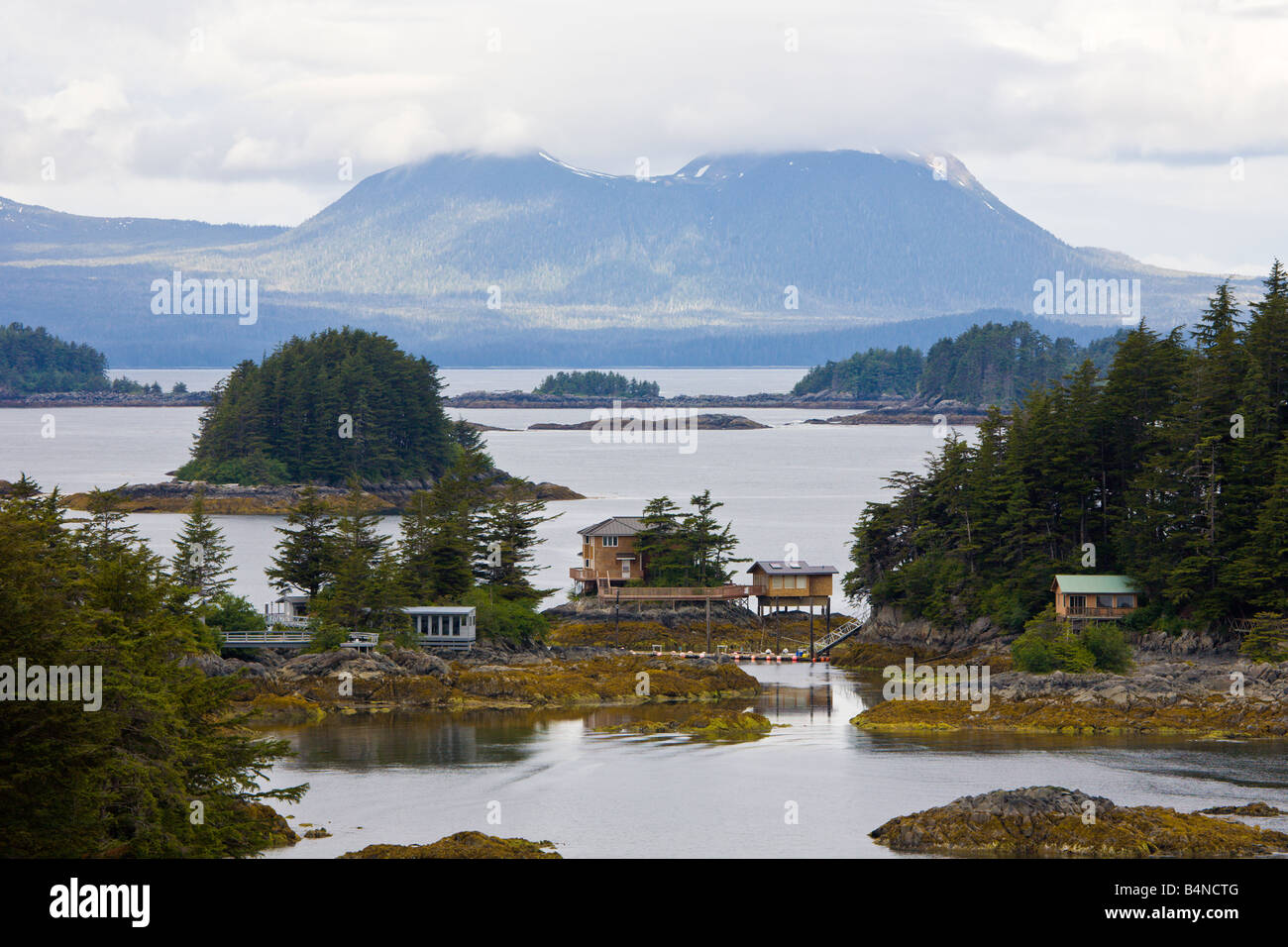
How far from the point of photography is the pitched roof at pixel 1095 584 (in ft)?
210

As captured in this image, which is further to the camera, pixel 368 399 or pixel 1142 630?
pixel 368 399

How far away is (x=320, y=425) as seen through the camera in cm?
14800

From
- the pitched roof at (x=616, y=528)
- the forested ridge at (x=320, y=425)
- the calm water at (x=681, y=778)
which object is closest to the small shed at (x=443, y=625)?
the calm water at (x=681, y=778)

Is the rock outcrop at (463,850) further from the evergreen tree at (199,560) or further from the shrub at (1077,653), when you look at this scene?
the evergreen tree at (199,560)

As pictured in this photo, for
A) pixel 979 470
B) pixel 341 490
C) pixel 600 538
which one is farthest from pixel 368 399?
pixel 979 470

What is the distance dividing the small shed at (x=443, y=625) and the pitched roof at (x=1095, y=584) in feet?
81.4

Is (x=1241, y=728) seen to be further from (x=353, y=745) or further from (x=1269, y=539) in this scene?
(x=353, y=745)

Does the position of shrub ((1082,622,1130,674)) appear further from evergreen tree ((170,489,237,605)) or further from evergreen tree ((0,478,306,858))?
evergreen tree ((0,478,306,858))

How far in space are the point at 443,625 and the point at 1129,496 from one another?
30.1 m

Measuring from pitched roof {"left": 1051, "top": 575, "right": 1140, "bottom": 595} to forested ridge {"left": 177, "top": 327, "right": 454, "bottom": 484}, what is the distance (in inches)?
3516

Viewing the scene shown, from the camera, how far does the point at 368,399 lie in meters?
152

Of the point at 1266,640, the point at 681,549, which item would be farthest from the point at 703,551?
the point at 1266,640

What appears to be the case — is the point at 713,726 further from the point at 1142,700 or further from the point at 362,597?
the point at 362,597
